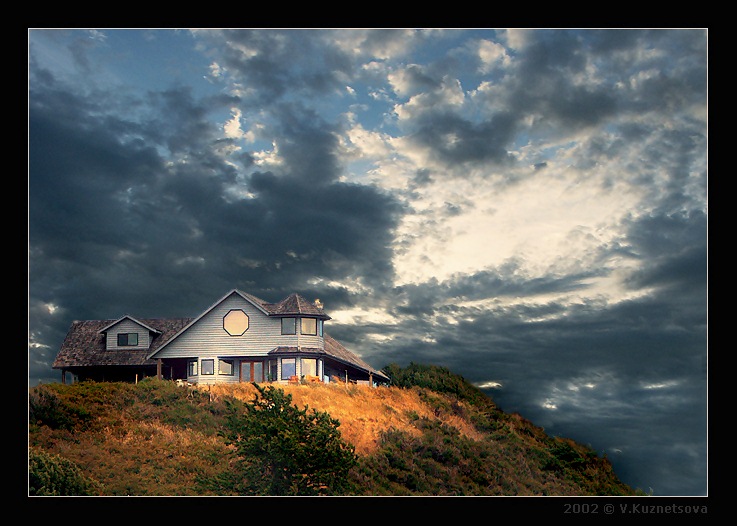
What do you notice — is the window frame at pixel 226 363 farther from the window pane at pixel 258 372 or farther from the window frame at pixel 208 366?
the window pane at pixel 258 372

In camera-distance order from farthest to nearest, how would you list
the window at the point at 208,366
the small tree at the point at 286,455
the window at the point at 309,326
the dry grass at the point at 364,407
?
1. the window at the point at 208,366
2. the window at the point at 309,326
3. the dry grass at the point at 364,407
4. the small tree at the point at 286,455

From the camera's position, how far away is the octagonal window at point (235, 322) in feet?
152

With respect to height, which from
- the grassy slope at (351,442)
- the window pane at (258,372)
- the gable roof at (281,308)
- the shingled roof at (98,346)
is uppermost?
the gable roof at (281,308)

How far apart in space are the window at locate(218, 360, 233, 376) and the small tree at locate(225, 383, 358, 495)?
2524 centimetres

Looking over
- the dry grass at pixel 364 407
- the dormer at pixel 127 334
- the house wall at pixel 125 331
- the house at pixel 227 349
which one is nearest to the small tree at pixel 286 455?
the dry grass at pixel 364 407

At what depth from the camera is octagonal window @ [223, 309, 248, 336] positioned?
46.2m

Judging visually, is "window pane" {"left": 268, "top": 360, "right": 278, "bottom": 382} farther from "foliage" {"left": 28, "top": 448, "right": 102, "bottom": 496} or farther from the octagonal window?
"foliage" {"left": 28, "top": 448, "right": 102, "bottom": 496}

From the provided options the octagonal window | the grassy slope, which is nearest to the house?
the octagonal window

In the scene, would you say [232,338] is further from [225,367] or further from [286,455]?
[286,455]

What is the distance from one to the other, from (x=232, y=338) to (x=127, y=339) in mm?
8727

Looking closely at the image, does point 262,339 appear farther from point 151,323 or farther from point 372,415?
point 372,415

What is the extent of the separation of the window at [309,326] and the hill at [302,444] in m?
4.86

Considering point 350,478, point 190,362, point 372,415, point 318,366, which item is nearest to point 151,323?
point 190,362
